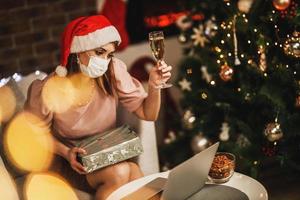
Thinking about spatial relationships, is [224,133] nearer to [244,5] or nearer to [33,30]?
[244,5]

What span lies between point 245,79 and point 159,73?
1.01 m

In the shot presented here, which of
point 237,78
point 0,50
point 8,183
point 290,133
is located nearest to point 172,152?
point 237,78

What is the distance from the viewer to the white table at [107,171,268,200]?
6.31 ft

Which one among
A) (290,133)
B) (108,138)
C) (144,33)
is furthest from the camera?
(144,33)

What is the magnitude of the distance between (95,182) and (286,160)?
3.56ft

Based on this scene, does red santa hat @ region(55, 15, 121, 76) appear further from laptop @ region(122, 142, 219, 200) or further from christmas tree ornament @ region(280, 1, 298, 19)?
christmas tree ornament @ region(280, 1, 298, 19)

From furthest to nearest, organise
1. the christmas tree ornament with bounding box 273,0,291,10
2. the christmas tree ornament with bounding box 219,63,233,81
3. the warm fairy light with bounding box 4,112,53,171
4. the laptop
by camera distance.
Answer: the christmas tree ornament with bounding box 219,63,233,81 < the christmas tree ornament with bounding box 273,0,291,10 < the warm fairy light with bounding box 4,112,53,171 < the laptop

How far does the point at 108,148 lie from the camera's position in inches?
81.4

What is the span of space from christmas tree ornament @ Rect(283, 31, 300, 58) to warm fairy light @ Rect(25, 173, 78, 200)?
1.17 meters

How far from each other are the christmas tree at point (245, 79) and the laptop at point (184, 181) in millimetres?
849

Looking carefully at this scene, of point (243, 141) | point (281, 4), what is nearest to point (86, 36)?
point (281, 4)

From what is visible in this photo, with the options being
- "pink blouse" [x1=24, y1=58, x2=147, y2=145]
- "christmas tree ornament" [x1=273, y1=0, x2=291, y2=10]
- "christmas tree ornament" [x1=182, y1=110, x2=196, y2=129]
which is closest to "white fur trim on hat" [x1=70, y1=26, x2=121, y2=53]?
"pink blouse" [x1=24, y1=58, x2=147, y2=145]

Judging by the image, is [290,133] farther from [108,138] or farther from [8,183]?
→ [8,183]

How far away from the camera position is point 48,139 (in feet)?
7.07
